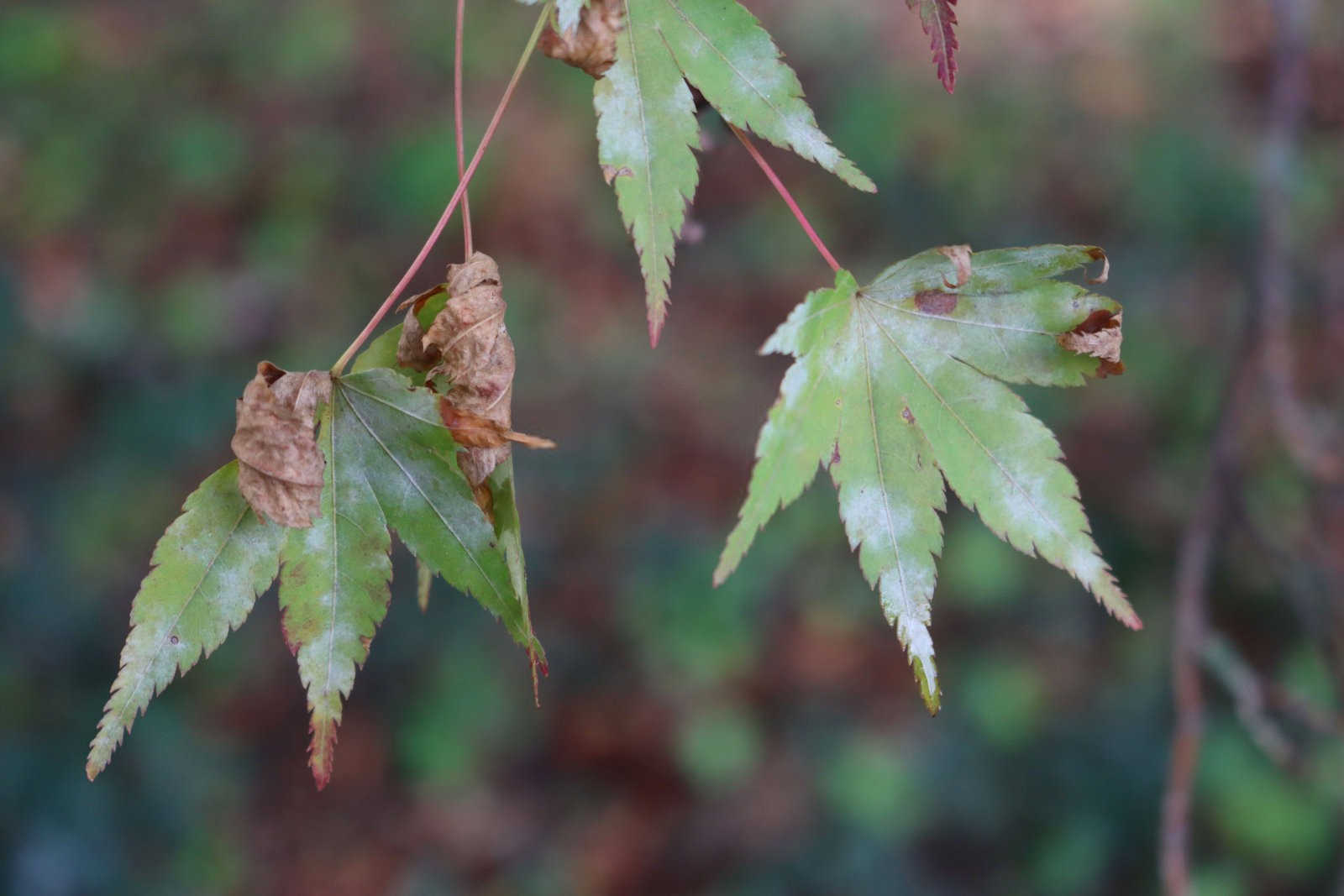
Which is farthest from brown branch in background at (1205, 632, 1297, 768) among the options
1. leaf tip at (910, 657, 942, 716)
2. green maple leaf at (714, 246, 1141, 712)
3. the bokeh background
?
leaf tip at (910, 657, 942, 716)

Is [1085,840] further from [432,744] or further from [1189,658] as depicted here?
[432,744]

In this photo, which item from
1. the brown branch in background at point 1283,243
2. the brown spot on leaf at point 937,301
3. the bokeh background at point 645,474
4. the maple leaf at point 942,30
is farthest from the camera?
the bokeh background at point 645,474

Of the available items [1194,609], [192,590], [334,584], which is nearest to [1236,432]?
[1194,609]

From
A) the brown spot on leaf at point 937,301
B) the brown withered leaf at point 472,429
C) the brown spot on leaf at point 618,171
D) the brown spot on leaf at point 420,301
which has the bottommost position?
the brown withered leaf at point 472,429

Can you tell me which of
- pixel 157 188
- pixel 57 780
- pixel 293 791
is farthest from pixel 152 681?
pixel 157 188

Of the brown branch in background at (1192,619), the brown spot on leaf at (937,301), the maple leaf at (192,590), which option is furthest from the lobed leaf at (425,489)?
the brown branch in background at (1192,619)

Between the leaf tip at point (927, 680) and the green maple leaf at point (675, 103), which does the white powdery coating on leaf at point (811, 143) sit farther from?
the leaf tip at point (927, 680)

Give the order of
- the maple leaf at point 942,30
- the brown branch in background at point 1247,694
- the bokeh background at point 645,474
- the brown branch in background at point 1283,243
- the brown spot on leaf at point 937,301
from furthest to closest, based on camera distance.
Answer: the bokeh background at point 645,474
the brown branch in background at point 1283,243
the brown branch in background at point 1247,694
the brown spot on leaf at point 937,301
the maple leaf at point 942,30
